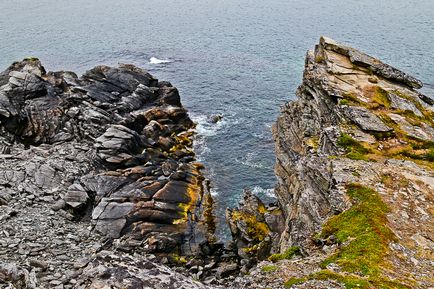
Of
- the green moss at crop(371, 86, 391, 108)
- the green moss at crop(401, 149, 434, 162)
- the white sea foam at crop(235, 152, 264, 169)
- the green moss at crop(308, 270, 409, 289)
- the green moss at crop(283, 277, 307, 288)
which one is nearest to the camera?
the green moss at crop(308, 270, 409, 289)

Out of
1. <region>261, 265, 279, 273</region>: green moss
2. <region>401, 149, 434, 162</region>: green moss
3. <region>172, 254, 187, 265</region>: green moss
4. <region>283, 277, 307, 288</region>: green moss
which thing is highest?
<region>401, 149, 434, 162</region>: green moss

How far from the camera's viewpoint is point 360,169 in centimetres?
3275

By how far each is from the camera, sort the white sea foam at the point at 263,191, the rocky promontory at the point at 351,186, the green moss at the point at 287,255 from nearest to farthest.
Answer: the rocky promontory at the point at 351,186 < the green moss at the point at 287,255 < the white sea foam at the point at 263,191

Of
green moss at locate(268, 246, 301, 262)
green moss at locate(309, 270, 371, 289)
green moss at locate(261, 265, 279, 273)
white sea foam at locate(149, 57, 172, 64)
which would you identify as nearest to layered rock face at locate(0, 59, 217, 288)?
green moss at locate(261, 265, 279, 273)

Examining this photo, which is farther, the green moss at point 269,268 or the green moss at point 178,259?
the green moss at point 178,259

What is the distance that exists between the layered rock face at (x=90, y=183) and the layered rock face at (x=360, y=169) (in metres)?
11.5

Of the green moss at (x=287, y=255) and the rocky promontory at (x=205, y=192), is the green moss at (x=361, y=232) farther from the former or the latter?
the green moss at (x=287, y=255)

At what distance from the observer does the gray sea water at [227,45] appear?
73625mm

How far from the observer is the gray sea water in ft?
242

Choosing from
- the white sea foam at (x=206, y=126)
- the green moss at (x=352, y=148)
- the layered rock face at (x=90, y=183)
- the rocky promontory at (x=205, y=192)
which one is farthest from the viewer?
the white sea foam at (x=206, y=126)

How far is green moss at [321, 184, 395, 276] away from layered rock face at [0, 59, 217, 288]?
33.0 ft

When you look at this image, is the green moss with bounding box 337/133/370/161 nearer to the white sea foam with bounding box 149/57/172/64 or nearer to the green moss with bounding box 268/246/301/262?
the green moss with bounding box 268/246/301/262

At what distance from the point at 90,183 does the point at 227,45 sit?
274 ft

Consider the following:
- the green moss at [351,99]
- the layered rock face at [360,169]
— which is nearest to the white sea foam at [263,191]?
the layered rock face at [360,169]
